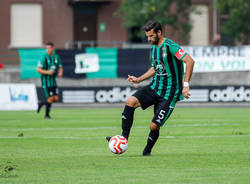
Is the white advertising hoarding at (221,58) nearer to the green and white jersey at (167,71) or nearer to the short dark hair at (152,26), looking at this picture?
the green and white jersey at (167,71)

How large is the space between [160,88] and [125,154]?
1.08 m

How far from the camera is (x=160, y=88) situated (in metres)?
9.54

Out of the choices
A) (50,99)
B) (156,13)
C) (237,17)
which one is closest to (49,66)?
(50,99)

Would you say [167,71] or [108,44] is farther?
[108,44]

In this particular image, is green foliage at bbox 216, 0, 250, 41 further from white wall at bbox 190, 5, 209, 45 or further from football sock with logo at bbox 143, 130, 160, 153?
football sock with logo at bbox 143, 130, 160, 153

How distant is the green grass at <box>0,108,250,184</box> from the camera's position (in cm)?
745

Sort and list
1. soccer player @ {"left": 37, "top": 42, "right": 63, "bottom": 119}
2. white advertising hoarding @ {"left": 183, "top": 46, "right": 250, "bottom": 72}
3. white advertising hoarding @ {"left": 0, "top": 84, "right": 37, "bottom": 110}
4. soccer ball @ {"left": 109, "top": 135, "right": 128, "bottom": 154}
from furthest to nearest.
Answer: white advertising hoarding @ {"left": 183, "top": 46, "right": 250, "bottom": 72}, white advertising hoarding @ {"left": 0, "top": 84, "right": 37, "bottom": 110}, soccer player @ {"left": 37, "top": 42, "right": 63, "bottom": 119}, soccer ball @ {"left": 109, "top": 135, "right": 128, "bottom": 154}

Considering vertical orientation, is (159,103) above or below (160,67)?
below

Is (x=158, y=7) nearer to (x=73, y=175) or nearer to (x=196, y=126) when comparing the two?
(x=196, y=126)

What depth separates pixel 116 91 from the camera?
25.1 metres

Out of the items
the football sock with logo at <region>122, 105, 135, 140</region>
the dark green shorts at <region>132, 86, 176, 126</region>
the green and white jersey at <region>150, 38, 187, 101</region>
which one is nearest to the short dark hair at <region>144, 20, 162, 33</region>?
the green and white jersey at <region>150, 38, 187, 101</region>

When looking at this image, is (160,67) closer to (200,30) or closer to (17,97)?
(17,97)

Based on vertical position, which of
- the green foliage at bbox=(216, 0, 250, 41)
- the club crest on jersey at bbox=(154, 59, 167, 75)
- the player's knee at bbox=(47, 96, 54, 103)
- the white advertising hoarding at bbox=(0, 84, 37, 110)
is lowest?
the white advertising hoarding at bbox=(0, 84, 37, 110)

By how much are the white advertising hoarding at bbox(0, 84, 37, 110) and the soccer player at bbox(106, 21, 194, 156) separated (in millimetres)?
13953
